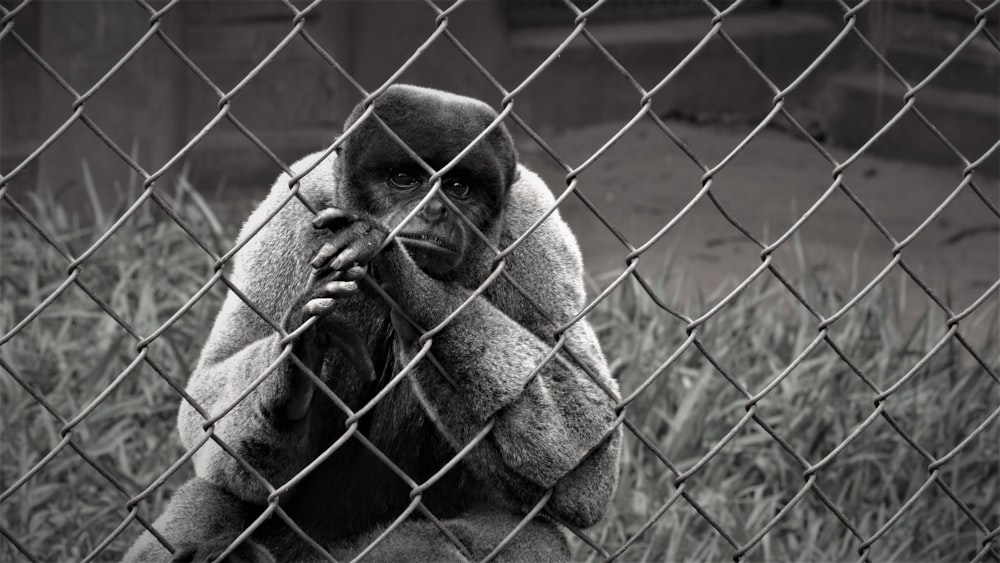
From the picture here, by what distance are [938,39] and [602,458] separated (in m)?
6.29

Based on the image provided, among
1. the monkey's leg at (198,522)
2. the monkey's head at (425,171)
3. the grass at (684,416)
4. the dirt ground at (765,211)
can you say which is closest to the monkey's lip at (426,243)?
the monkey's head at (425,171)

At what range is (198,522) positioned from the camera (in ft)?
8.56

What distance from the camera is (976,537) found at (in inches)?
155

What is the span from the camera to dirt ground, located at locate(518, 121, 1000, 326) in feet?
19.8

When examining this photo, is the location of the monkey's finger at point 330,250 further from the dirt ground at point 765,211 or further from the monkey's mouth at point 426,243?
the dirt ground at point 765,211

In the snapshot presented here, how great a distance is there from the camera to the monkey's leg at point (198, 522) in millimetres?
2570

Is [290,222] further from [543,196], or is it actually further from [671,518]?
[671,518]

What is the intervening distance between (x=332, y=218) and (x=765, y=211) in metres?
5.17

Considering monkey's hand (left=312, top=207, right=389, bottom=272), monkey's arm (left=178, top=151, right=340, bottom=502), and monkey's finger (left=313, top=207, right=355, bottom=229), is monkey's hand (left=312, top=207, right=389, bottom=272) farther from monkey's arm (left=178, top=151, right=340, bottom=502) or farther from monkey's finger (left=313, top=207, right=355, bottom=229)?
monkey's arm (left=178, top=151, right=340, bottom=502)

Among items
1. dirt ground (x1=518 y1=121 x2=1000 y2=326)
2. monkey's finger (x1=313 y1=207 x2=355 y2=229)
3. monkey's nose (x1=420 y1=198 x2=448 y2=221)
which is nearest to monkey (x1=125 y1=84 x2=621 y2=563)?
monkey's nose (x1=420 y1=198 x2=448 y2=221)

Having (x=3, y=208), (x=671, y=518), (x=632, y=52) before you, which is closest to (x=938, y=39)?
(x=632, y=52)

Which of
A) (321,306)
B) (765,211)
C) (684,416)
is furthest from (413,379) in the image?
(765,211)

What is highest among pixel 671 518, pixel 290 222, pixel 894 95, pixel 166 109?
pixel 166 109

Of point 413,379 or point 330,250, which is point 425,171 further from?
point 330,250
